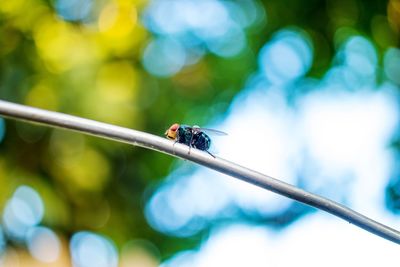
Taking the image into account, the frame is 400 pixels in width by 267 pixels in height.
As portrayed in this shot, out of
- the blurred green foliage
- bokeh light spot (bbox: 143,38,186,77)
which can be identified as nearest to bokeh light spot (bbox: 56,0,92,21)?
the blurred green foliage

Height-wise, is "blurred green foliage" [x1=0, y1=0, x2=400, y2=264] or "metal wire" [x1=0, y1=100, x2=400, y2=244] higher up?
"blurred green foliage" [x1=0, y1=0, x2=400, y2=264]

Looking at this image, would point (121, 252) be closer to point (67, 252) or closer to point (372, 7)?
point (67, 252)

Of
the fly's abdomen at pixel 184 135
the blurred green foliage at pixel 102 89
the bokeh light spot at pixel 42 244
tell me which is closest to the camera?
the fly's abdomen at pixel 184 135

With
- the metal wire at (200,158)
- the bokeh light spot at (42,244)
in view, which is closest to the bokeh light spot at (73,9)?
the bokeh light spot at (42,244)

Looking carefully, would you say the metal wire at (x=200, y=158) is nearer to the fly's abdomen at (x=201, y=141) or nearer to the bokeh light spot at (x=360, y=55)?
the fly's abdomen at (x=201, y=141)

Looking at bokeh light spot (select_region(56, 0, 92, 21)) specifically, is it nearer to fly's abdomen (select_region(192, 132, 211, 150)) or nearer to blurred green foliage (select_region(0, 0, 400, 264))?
blurred green foliage (select_region(0, 0, 400, 264))

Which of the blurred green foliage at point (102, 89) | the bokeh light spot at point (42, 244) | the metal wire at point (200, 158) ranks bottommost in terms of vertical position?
the metal wire at point (200, 158)

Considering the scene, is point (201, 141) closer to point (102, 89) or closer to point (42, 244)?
point (102, 89)
